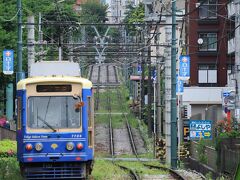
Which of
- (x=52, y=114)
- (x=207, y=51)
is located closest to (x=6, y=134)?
(x=52, y=114)

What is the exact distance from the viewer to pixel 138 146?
→ 4703 cm

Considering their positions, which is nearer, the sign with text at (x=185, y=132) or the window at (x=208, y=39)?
the sign with text at (x=185, y=132)

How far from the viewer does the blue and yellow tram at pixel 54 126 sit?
1908 centimetres

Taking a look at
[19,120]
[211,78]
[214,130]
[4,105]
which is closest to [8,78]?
[4,105]

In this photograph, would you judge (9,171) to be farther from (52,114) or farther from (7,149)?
(7,149)

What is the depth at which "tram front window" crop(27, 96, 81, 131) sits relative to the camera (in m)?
19.1

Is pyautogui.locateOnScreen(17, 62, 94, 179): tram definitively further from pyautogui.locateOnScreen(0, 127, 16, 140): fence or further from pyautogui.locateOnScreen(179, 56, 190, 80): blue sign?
pyautogui.locateOnScreen(0, 127, 16, 140): fence

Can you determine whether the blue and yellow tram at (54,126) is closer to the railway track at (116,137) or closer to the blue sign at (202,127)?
the railway track at (116,137)

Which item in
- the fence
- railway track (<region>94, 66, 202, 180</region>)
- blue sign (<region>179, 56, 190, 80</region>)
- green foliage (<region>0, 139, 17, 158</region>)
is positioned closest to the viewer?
railway track (<region>94, 66, 202, 180</region>)

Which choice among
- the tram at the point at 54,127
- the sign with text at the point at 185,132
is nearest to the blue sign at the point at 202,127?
the sign with text at the point at 185,132

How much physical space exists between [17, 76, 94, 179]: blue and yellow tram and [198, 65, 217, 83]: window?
4395cm

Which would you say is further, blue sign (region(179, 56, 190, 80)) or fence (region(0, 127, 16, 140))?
fence (region(0, 127, 16, 140))

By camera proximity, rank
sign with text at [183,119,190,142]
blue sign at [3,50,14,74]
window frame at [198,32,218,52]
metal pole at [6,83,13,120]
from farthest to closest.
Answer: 1. window frame at [198,32,218,52]
2. metal pole at [6,83,13,120]
3. sign with text at [183,119,190,142]
4. blue sign at [3,50,14,74]

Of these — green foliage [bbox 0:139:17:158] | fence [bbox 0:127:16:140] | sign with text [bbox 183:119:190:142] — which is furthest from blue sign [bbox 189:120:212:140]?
fence [bbox 0:127:16:140]
